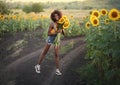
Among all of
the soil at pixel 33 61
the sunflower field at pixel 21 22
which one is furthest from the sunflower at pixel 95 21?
the sunflower field at pixel 21 22

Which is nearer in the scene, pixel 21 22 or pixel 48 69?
pixel 48 69

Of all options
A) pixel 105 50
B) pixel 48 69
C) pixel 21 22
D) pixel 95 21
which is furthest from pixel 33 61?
pixel 21 22

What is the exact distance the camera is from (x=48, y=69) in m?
9.27

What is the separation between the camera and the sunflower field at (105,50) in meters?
7.18

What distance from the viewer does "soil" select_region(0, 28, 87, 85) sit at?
8461 mm

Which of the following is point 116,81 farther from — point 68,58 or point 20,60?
point 20,60

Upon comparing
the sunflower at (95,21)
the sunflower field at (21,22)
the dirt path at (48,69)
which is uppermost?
the sunflower at (95,21)

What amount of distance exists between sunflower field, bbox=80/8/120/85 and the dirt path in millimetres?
356

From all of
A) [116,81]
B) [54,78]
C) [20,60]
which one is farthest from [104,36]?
[20,60]

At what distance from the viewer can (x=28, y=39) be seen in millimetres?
12844

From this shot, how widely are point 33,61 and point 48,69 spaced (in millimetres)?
862

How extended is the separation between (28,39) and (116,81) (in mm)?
6002

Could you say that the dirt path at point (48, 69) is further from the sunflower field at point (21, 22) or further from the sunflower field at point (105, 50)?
the sunflower field at point (21, 22)

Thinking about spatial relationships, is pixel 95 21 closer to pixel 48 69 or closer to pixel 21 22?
pixel 48 69
